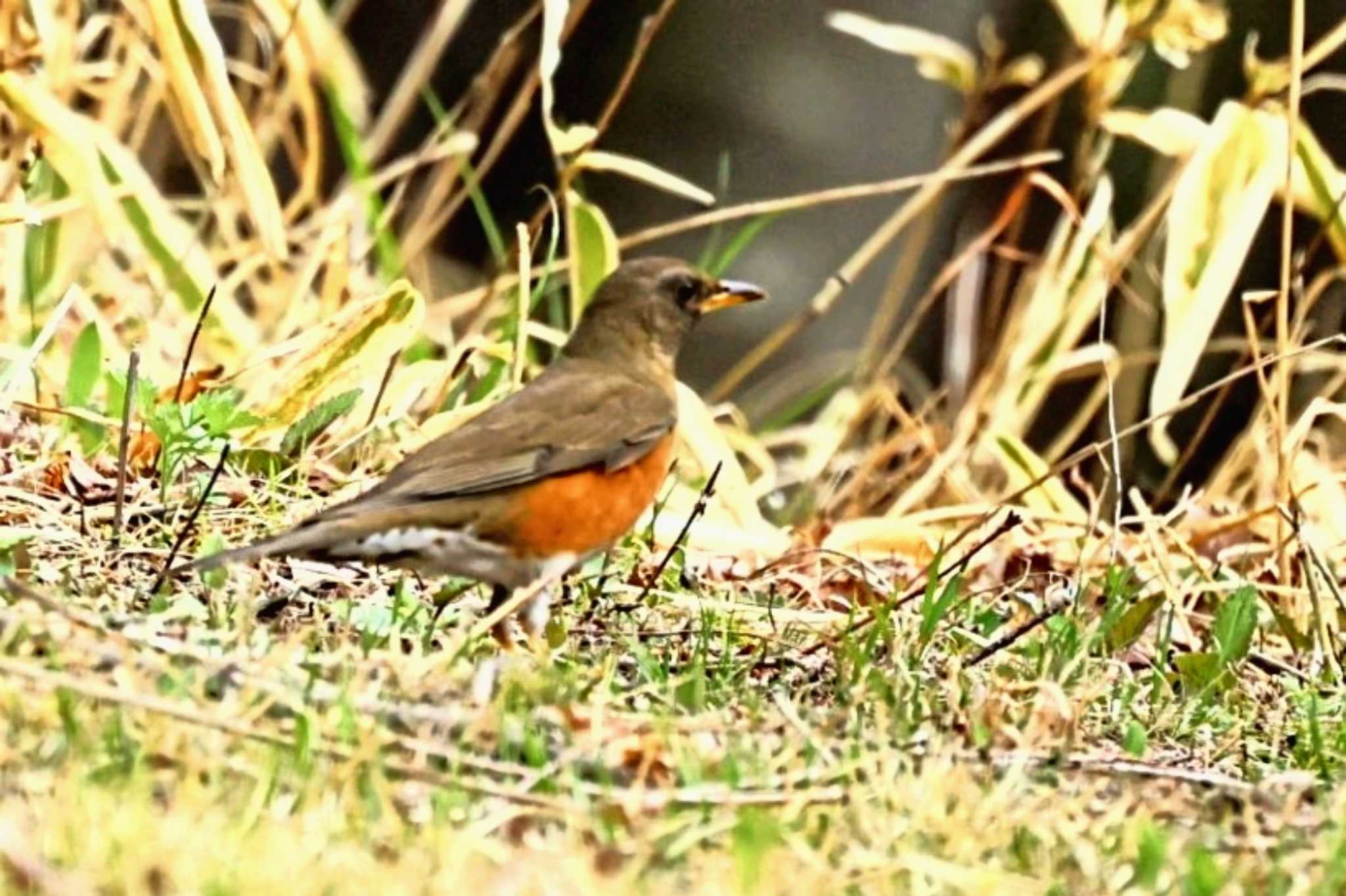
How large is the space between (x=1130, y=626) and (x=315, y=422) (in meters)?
1.55

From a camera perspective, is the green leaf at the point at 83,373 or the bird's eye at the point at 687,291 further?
the bird's eye at the point at 687,291

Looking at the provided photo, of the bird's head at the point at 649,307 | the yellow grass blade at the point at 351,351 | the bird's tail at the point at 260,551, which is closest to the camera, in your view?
the bird's tail at the point at 260,551

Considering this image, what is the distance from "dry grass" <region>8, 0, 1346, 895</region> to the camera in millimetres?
2691

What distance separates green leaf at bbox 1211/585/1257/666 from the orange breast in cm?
99

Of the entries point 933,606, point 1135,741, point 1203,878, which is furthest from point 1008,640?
point 1203,878

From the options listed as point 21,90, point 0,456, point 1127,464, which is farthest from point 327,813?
point 1127,464

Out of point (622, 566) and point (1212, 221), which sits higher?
point (1212, 221)

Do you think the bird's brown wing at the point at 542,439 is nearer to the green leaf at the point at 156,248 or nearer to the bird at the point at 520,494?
the bird at the point at 520,494

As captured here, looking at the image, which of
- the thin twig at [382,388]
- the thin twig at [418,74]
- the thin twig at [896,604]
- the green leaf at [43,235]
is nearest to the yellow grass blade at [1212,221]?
the thin twig at [896,604]

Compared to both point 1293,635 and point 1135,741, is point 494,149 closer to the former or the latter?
point 1293,635

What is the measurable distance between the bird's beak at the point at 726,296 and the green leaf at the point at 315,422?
721mm

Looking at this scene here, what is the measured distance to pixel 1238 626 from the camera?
12.9ft

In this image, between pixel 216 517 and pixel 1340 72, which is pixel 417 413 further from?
pixel 1340 72

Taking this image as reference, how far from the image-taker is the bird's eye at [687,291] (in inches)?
185
